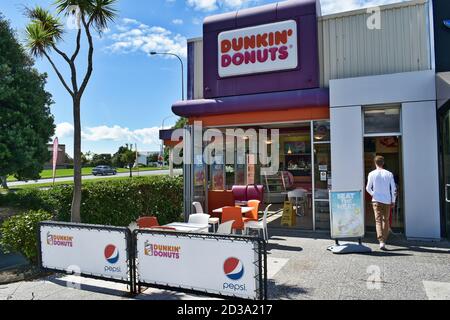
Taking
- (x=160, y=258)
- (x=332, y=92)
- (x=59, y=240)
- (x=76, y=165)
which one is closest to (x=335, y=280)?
(x=160, y=258)

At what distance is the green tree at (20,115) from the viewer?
10523mm

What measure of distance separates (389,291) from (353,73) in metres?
5.45

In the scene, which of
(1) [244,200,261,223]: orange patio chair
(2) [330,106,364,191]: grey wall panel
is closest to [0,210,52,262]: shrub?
(1) [244,200,261,223]: orange patio chair

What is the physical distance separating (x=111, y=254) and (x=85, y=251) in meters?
0.47

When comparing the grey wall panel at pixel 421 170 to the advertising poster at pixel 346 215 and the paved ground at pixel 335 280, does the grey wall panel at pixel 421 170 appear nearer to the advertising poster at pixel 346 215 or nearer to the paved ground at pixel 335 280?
the paved ground at pixel 335 280

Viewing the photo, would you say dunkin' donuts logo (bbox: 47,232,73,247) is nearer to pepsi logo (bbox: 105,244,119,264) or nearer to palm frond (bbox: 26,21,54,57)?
pepsi logo (bbox: 105,244,119,264)

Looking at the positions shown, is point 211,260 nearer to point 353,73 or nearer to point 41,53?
point 41,53

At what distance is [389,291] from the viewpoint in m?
4.70

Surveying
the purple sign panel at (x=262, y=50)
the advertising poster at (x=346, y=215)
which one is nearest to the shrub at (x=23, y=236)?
the advertising poster at (x=346, y=215)

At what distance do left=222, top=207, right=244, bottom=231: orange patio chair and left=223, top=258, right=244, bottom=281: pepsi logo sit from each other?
2852 mm

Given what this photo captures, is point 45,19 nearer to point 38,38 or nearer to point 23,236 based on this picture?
point 38,38

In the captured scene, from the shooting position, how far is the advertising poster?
702 cm

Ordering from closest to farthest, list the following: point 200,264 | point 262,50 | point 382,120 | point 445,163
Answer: point 200,264 → point 445,163 → point 382,120 → point 262,50

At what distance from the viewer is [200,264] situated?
4266 mm
